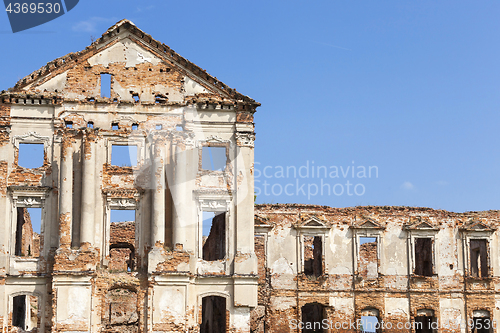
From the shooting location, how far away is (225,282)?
20953 millimetres

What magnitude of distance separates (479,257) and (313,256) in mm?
6893

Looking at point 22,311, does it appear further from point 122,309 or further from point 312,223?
point 312,223

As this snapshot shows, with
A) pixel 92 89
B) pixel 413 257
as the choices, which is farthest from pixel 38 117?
pixel 413 257

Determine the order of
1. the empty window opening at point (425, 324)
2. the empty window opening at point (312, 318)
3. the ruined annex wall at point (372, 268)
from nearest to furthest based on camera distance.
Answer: the ruined annex wall at point (372, 268)
the empty window opening at point (425, 324)
the empty window opening at point (312, 318)

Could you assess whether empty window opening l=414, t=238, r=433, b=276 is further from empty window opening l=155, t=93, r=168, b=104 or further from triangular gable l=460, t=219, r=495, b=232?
empty window opening l=155, t=93, r=168, b=104

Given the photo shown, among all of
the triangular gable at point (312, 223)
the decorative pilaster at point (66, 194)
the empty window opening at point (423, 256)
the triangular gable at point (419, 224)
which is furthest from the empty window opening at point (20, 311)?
the empty window opening at point (423, 256)

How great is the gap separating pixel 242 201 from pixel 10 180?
7629mm

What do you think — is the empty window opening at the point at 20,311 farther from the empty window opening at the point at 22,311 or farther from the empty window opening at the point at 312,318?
the empty window opening at the point at 312,318

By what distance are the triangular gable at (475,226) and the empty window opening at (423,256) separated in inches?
58.6

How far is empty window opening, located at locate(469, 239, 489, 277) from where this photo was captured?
26453 millimetres

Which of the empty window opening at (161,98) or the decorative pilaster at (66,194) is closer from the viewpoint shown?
the decorative pilaster at (66,194)

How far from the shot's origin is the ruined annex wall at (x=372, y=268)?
969 inches

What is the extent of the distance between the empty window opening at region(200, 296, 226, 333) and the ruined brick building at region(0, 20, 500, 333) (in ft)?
0.29

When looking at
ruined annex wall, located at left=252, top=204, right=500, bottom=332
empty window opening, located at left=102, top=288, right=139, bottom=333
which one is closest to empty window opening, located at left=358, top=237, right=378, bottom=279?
ruined annex wall, located at left=252, top=204, right=500, bottom=332
